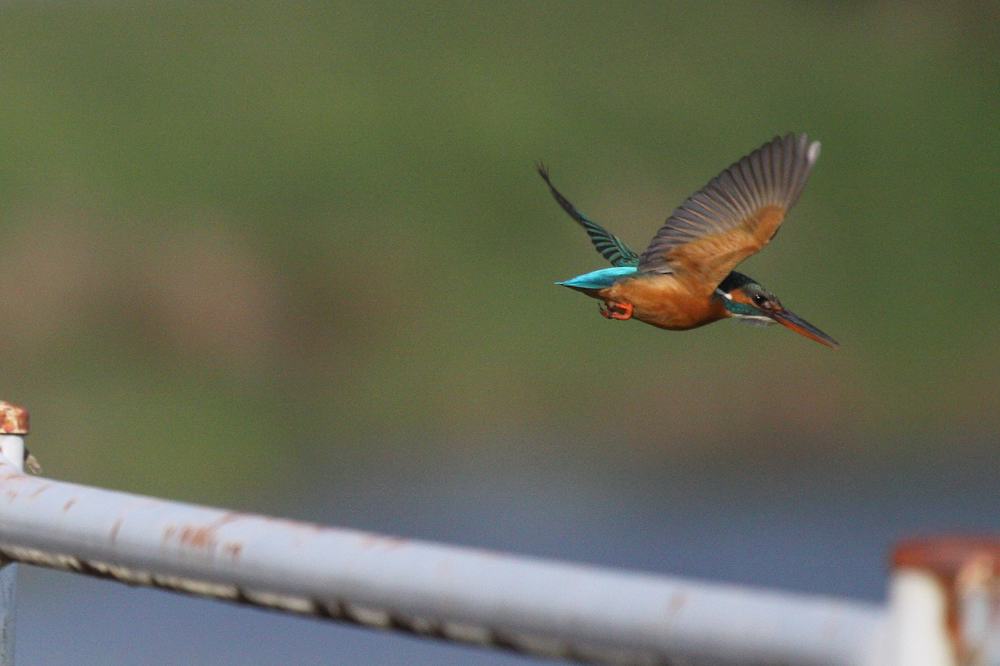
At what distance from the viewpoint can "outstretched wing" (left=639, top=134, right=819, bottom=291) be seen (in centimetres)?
183

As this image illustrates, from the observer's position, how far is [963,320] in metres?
8.66

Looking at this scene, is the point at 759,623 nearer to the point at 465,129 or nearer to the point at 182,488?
the point at 182,488

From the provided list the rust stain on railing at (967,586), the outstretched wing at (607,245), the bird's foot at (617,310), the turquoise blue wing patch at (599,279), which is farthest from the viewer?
the outstretched wing at (607,245)

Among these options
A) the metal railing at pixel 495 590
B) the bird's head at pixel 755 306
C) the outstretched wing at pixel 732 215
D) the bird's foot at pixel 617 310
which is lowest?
the metal railing at pixel 495 590

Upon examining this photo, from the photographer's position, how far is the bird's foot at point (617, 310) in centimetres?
179

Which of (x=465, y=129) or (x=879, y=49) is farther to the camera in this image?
(x=879, y=49)

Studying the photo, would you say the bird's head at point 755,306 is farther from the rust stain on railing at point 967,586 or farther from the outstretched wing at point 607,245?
the rust stain on railing at point 967,586

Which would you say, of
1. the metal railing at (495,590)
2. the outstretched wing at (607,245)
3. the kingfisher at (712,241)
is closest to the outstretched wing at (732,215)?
the kingfisher at (712,241)

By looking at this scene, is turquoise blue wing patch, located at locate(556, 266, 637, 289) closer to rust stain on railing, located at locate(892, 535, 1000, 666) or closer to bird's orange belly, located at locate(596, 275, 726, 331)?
bird's orange belly, located at locate(596, 275, 726, 331)

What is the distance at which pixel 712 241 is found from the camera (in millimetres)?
1865

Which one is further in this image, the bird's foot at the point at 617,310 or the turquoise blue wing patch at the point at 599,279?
the turquoise blue wing patch at the point at 599,279

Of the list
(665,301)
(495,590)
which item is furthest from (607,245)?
(495,590)

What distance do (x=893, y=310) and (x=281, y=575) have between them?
27.1 feet

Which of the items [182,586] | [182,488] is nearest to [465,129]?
[182,488]
